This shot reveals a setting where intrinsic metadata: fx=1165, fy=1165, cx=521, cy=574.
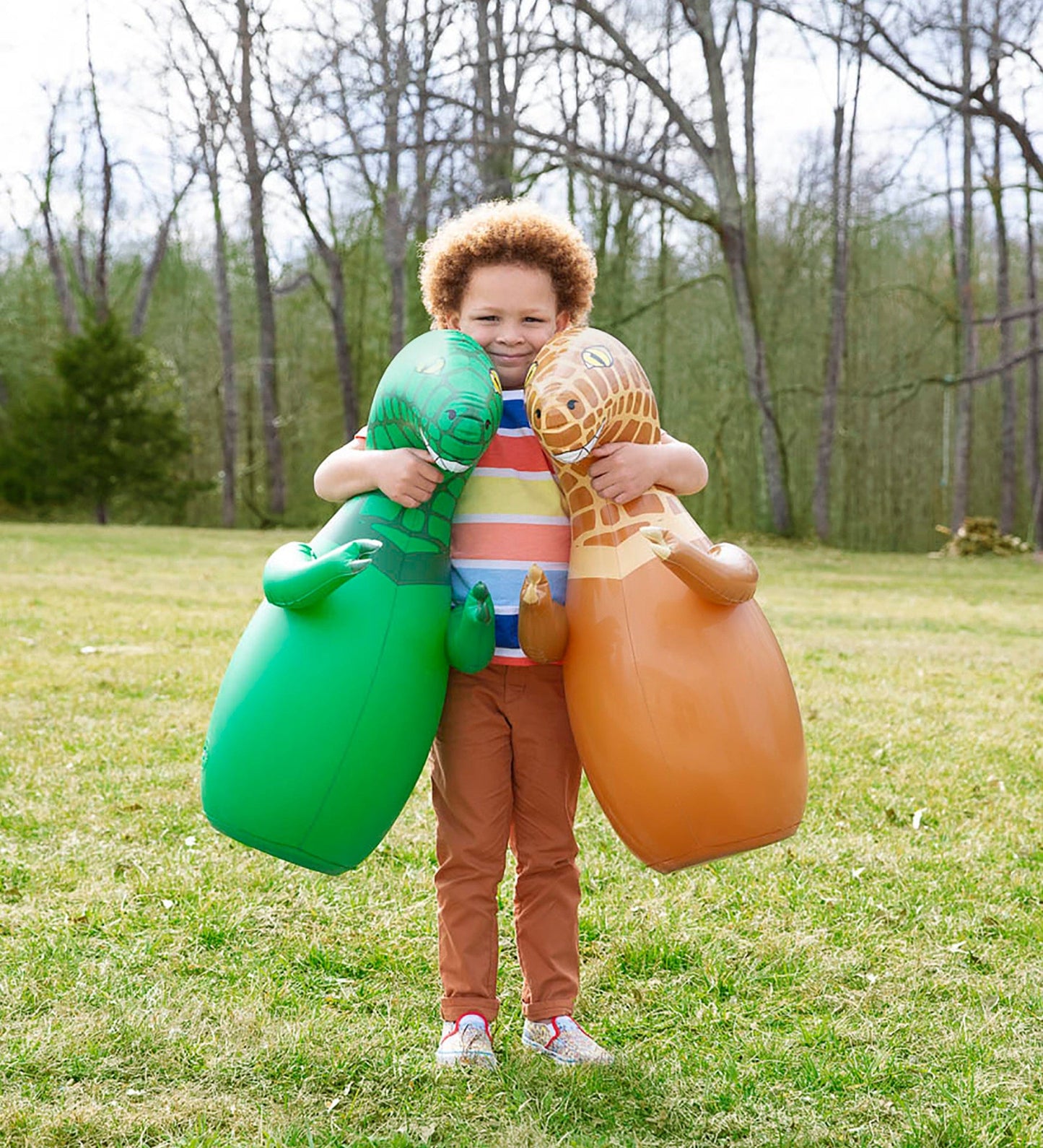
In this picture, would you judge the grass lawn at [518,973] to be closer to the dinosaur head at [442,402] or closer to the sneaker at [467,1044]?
the sneaker at [467,1044]

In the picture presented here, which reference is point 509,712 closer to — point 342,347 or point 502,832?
point 502,832

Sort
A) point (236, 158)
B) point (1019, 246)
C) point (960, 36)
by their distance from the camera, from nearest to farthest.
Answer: point (960, 36) → point (236, 158) → point (1019, 246)

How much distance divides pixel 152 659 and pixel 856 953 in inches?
188

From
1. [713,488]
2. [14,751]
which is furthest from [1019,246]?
[14,751]

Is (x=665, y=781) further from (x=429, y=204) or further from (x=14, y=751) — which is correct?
(x=429, y=204)

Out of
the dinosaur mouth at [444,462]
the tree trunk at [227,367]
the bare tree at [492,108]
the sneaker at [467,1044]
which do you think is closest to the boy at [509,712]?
the sneaker at [467,1044]

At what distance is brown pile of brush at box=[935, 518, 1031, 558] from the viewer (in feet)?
59.5

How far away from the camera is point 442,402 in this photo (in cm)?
213

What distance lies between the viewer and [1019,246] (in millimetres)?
22891

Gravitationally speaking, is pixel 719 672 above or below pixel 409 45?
below

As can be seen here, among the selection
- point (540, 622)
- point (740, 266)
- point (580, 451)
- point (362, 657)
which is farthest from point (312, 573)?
point (740, 266)

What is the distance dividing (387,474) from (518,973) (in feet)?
4.33

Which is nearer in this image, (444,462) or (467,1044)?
(444,462)

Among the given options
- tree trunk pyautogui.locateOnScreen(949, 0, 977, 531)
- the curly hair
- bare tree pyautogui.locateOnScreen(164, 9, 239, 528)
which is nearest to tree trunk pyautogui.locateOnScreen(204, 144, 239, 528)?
bare tree pyautogui.locateOnScreen(164, 9, 239, 528)
